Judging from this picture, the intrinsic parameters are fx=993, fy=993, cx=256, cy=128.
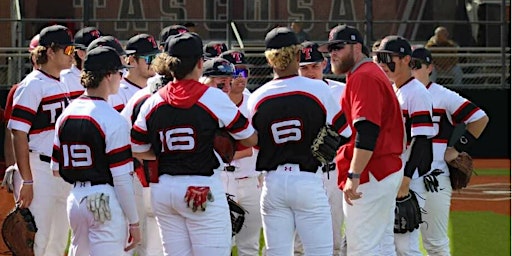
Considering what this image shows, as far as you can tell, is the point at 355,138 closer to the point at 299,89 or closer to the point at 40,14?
the point at 299,89

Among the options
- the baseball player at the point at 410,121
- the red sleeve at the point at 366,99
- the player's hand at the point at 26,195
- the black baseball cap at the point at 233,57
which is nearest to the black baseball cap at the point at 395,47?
the baseball player at the point at 410,121

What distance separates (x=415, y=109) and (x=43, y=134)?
2.67 meters

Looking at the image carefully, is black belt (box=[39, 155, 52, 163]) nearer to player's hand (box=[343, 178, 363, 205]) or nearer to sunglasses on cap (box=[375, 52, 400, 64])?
player's hand (box=[343, 178, 363, 205])

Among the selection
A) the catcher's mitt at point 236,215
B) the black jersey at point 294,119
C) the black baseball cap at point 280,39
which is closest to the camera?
the black jersey at point 294,119

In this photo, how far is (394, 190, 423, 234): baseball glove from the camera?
22.7ft

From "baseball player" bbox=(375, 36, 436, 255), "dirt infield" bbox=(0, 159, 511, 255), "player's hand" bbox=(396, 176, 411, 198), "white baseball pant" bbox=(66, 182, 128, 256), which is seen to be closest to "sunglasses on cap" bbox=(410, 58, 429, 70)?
"baseball player" bbox=(375, 36, 436, 255)

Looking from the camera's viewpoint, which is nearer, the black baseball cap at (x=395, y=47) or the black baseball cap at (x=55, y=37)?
the black baseball cap at (x=395, y=47)

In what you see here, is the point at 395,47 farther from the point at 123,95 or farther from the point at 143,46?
the point at 123,95

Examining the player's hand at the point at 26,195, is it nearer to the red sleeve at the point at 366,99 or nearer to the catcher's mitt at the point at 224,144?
the catcher's mitt at the point at 224,144

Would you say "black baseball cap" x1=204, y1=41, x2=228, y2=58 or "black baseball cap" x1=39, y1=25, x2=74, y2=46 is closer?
"black baseball cap" x1=39, y1=25, x2=74, y2=46

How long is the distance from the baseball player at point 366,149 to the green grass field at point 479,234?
8.88ft

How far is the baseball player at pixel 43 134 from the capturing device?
6973 millimetres

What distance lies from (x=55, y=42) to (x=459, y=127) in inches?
127

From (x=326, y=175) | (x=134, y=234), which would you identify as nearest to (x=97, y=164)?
Answer: (x=134, y=234)
